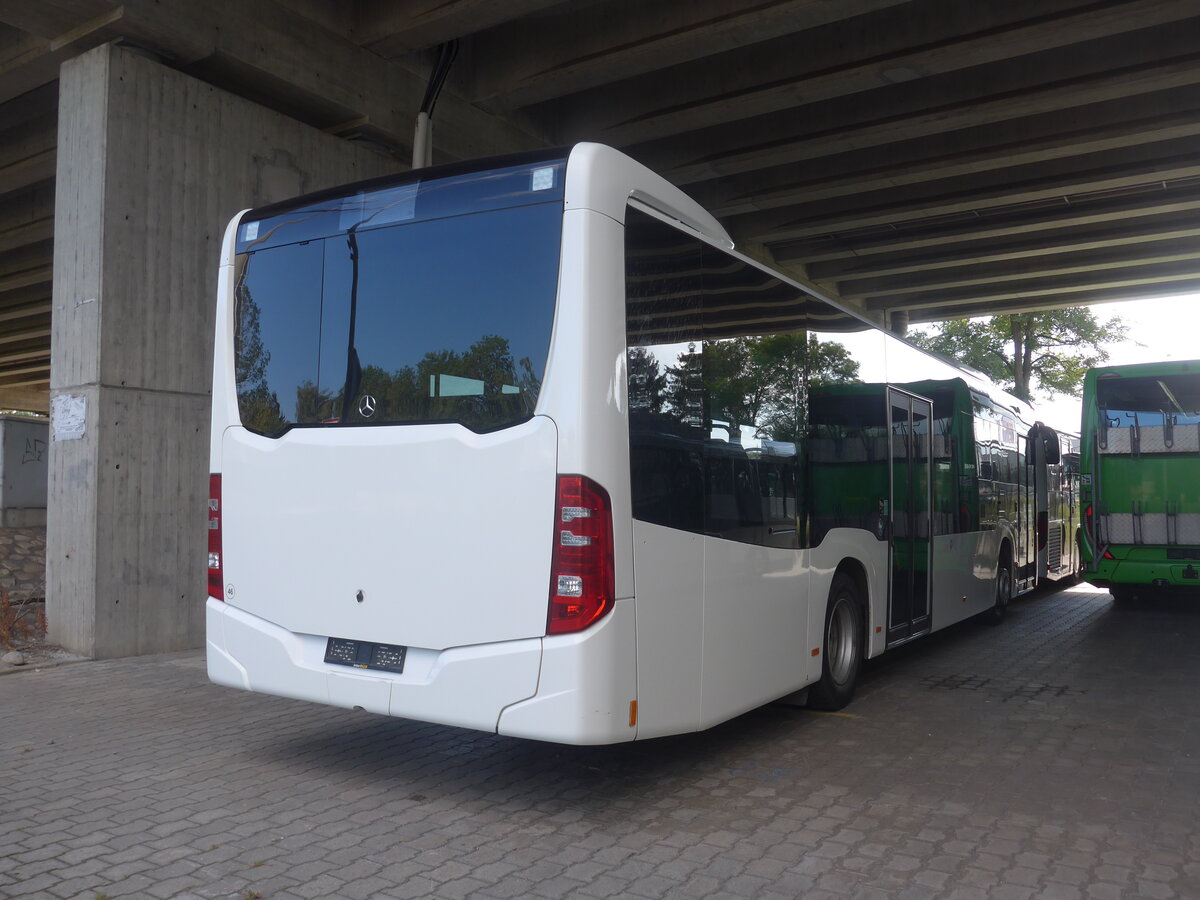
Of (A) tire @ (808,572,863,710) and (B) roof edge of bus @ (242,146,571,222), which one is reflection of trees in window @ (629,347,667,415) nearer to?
(B) roof edge of bus @ (242,146,571,222)

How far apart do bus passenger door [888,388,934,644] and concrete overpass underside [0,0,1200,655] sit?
164 inches

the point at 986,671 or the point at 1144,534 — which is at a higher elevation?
the point at 1144,534

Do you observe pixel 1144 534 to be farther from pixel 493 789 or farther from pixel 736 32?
pixel 493 789

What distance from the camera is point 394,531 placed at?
5.00 meters

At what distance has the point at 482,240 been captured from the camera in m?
4.96

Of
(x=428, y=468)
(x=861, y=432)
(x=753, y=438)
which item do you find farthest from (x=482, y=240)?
(x=861, y=432)

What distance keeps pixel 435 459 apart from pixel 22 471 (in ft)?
56.6

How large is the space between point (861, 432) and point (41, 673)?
669 cm

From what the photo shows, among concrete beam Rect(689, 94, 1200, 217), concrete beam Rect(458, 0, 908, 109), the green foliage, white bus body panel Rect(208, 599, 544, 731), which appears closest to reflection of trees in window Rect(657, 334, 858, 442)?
white bus body panel Rect(208, 599, 544, 731)

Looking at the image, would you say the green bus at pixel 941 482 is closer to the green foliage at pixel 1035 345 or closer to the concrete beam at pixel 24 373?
the green foliage at pixel 1035 345

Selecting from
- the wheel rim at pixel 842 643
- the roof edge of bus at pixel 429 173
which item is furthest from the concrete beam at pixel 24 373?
the wheel rim at pixel 842 643

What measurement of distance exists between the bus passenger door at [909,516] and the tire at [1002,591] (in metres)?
3.65

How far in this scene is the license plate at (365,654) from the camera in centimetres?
496

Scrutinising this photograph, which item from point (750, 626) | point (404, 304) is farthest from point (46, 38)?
point (750, 626)
